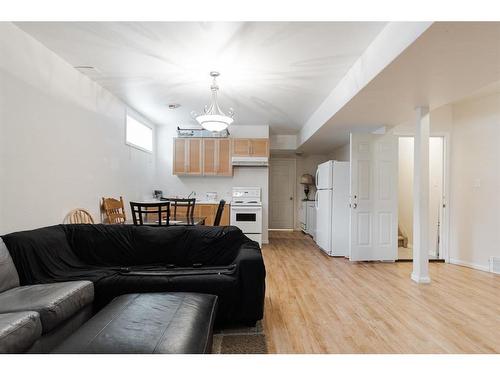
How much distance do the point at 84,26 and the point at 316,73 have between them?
2390 millimetres

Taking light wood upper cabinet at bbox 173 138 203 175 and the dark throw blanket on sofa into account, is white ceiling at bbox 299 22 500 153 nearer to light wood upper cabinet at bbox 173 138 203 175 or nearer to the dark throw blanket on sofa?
the dark throw blanket on sofa

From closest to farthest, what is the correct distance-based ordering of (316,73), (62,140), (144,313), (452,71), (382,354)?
(144,313), (382,354), (452,71), (62,140), (316,73)

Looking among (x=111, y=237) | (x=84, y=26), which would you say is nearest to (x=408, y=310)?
(x=111, y=237)

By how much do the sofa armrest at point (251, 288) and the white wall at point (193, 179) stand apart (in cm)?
386

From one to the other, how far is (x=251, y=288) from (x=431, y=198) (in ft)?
14.0

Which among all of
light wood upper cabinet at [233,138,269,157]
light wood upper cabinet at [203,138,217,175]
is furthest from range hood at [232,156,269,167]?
light wood upper cabinet at [203,138,217,175]

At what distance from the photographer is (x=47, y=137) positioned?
2834mm

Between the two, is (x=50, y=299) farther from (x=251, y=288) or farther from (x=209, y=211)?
(x=209, y=211)

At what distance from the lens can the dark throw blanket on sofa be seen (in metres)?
2.15

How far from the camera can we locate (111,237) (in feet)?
8.98

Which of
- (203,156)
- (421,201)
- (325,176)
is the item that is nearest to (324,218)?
(325,176)

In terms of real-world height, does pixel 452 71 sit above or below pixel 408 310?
above

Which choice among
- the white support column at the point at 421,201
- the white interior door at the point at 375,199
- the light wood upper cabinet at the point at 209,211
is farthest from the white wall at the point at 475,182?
the light wood upper cabinet at the point at 209,211

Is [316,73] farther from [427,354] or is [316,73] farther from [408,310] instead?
[427,354]
